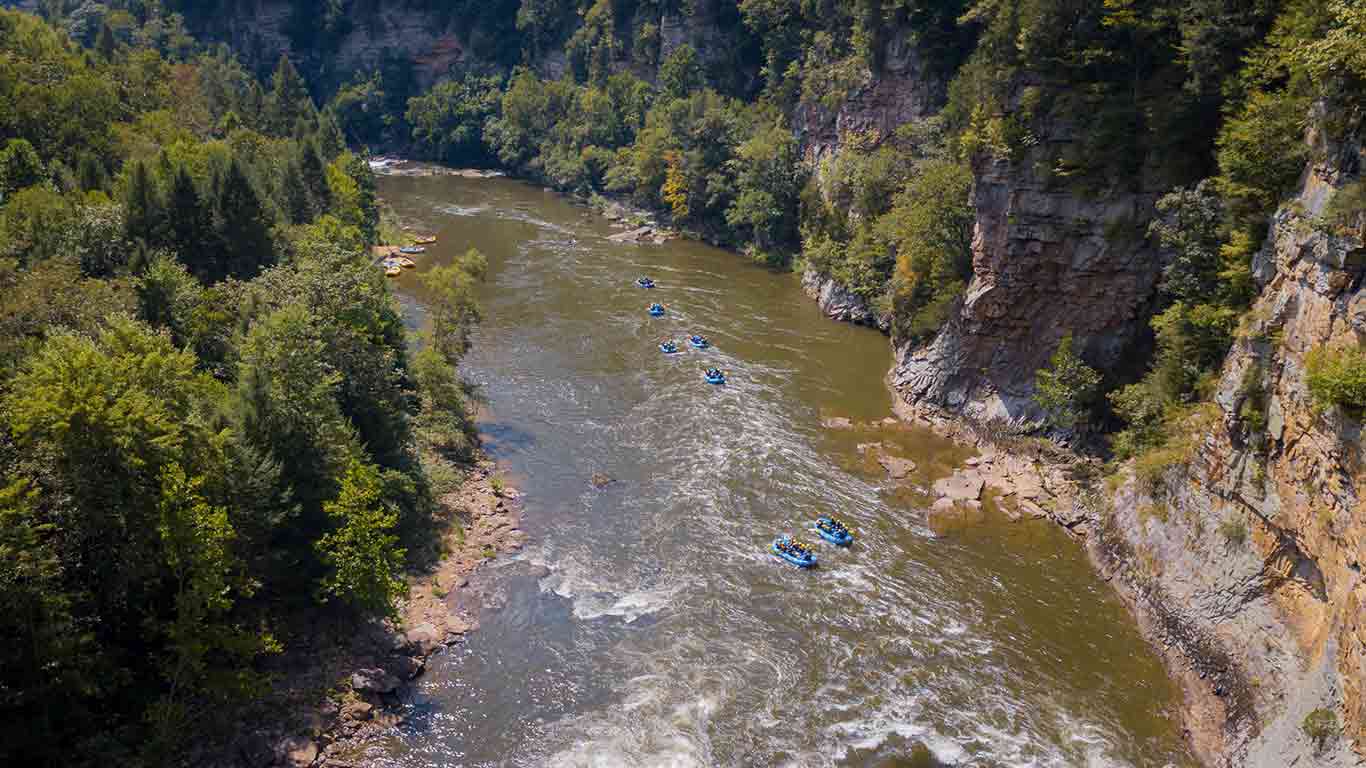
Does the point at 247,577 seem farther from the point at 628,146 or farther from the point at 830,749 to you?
the point at 628,146

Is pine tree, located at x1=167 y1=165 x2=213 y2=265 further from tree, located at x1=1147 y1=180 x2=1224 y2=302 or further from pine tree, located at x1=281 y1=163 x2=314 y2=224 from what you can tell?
tree, located at x1=1147 y1=180 x2=1224 y2=302

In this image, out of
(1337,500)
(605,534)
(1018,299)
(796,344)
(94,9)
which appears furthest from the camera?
(94,9)

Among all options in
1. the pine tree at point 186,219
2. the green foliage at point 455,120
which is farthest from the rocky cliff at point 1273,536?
the green foliage at point 455,120

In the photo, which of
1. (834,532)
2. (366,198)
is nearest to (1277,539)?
(834,532)

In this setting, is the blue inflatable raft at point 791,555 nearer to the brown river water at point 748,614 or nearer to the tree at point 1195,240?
the brown river water at point 748,614

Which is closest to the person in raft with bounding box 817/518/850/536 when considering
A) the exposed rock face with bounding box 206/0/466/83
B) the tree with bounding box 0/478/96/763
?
the tree with bounding box 0/478/96/763

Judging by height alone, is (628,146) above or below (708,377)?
above

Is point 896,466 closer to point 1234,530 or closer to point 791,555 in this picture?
point 791,555

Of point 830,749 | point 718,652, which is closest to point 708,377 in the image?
point 718,652
